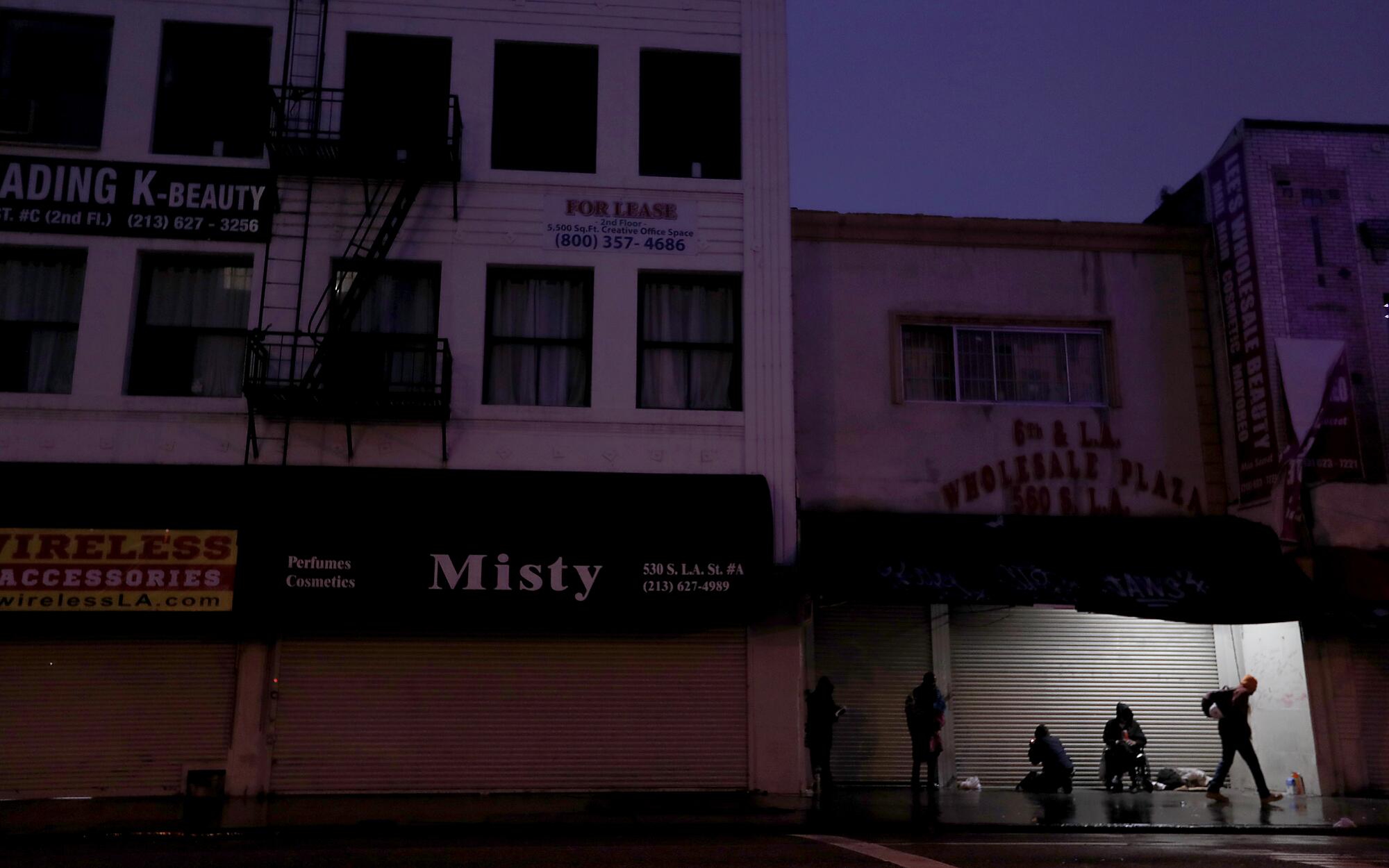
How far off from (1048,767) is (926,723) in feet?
6.49

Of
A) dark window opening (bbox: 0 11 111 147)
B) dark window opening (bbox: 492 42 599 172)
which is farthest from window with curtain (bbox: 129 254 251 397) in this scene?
dark window opening (bbox: 492 42 599 172)

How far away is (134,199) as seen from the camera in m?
15.6

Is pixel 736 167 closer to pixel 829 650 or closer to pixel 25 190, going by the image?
pixel 829 650

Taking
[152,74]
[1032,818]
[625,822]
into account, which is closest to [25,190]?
[152,74]

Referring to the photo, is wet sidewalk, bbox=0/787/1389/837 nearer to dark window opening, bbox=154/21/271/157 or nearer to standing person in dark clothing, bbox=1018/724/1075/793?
standing person in dark clothing, bbox=1018/724/1075/793

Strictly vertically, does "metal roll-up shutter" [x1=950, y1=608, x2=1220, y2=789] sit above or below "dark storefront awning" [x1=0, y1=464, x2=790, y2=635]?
below

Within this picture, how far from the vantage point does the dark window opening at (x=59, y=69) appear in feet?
52.4

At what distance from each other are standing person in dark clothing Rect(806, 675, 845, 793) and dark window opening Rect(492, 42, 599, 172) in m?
8.32

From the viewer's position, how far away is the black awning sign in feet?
50.6

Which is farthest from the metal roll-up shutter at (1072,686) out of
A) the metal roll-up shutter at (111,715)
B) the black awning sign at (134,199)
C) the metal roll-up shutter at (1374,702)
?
the black awning sign at (134,199)

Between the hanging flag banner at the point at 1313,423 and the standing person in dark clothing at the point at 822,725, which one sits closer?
the standing person in dark clothing at the point at 822,725

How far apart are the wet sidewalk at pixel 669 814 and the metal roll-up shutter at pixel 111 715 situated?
378 mm

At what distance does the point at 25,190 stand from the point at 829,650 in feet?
43.4

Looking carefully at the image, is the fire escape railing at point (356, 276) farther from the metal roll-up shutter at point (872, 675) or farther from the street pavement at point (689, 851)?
the metal roll-up shutter at point (872, 675)
